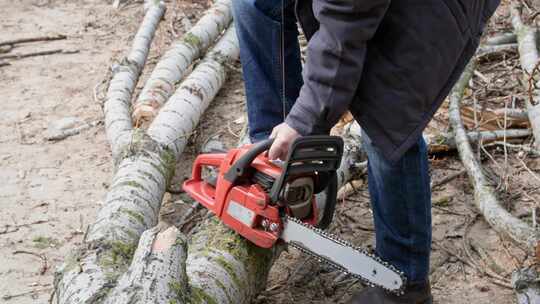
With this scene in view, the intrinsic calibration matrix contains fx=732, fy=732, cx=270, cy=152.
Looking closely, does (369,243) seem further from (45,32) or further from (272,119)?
(45,32)

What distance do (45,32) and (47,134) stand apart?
2148 mm

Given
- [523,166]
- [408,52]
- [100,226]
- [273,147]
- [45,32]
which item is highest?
[408,52]

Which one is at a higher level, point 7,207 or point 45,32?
point 7,207

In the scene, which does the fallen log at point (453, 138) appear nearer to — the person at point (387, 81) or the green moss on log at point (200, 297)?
the person at point (387, 81)

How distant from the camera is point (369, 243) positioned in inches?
140

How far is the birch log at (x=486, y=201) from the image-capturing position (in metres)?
3.24

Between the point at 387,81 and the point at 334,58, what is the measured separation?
215 mm

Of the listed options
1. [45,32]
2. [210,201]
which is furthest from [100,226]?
[45,32]

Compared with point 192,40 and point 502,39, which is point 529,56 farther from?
point 192,40

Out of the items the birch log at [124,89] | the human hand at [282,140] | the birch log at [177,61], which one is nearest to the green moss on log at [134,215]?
the birch log at [124,89]

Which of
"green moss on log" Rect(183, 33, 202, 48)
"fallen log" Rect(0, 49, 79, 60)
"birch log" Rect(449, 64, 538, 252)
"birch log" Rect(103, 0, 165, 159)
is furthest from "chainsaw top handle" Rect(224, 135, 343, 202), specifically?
"fallen log" Rect(0, 49, 79, 60)

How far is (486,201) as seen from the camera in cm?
354

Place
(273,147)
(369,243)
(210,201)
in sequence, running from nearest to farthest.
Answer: (273,147) < (210,201) < (369,243)

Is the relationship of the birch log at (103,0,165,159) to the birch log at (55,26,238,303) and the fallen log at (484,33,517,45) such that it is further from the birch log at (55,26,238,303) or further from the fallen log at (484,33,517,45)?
the fallen log at (484,33,517,45)
